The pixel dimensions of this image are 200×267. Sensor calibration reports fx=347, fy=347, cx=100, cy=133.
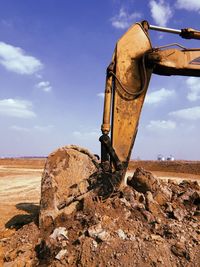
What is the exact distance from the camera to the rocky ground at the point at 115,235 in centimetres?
422

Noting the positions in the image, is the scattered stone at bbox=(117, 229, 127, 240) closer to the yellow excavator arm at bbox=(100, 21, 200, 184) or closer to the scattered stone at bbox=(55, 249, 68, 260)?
the scattered stone at bbox=(55, 249, 68, 260)

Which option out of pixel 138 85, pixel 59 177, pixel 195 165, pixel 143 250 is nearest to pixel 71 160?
pixel 59 177

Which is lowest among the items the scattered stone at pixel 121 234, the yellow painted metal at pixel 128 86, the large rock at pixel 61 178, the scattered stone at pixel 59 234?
the scattered stone at pixel 59 234

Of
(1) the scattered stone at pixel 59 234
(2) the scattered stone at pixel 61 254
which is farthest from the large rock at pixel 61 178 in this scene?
(2) the scattered stone at pixel 61 254

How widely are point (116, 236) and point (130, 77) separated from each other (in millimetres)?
2524

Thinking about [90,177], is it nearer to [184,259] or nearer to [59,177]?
[59,177]

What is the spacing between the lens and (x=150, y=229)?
4.77 metres

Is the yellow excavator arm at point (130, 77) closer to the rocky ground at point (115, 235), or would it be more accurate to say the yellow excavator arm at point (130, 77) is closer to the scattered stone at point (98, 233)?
the rocky ground at point (115, 235)

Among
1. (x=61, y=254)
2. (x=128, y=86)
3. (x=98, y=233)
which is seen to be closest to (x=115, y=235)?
(x=98, y=233)

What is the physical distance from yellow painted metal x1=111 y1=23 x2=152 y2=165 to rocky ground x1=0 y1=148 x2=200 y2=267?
2.66 feet

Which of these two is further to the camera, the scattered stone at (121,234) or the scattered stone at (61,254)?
the scattered stone at (121,234)

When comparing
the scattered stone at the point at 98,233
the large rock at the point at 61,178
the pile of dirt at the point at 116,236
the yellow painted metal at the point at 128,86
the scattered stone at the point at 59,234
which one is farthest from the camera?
the yellow painted metal at the point at 128,86

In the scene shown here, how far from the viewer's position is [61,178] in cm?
553

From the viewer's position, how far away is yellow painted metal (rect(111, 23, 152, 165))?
17.5 feet
